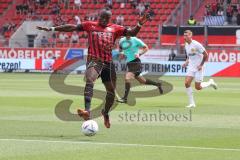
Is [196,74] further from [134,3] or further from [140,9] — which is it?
[134,3]

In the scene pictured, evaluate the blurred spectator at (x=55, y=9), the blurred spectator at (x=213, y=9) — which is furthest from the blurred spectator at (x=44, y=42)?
the blurred spectator at (x=213, y=9)

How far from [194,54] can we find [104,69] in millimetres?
8872

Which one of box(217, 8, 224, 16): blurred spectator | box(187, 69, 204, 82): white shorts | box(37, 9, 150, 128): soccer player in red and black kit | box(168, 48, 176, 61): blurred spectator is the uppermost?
box(37, 9, 150, 128): soccer player in red and black kit

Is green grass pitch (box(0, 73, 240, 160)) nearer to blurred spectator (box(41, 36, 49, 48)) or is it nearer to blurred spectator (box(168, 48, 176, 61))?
blurred spectator (box(168, 48, 176, 61))

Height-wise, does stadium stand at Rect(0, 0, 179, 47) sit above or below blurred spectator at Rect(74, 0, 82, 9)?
below

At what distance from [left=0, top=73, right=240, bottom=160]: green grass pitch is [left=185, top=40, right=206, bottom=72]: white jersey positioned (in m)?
1.29

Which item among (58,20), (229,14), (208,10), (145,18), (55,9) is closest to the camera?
(145,18)

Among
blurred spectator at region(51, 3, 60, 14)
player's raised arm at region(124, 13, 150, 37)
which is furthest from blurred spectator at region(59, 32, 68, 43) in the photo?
player's raised arm at region(124, 13, 150, 37)

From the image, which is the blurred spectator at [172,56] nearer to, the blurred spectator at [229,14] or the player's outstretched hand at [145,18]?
the blurred spectator at [229,14]

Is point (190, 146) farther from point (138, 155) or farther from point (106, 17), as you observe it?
point (106, 17)

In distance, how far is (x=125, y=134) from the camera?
1555 cm

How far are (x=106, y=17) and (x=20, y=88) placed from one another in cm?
1767

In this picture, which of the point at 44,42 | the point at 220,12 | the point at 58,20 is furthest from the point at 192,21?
the point at 58,20

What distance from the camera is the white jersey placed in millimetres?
24531
